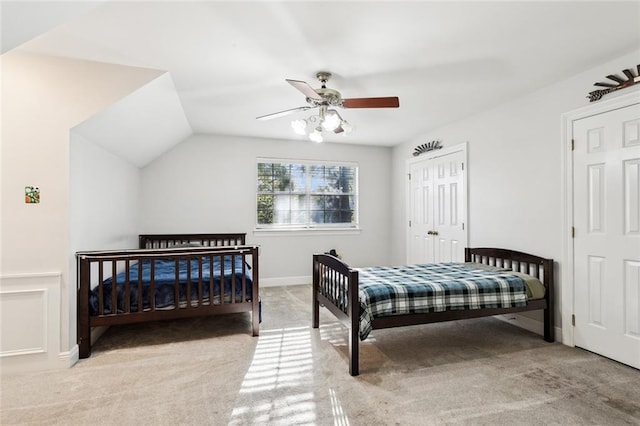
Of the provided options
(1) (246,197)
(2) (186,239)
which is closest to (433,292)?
(1) (246,197)

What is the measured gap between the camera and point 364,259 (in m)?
5.89

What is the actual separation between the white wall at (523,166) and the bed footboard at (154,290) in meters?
2.77

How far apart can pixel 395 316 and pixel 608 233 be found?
1.92m

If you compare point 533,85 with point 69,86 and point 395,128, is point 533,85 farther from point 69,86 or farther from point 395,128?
point 69,86

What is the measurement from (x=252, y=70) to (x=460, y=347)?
3084mm

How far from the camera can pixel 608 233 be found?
2705 millimetres

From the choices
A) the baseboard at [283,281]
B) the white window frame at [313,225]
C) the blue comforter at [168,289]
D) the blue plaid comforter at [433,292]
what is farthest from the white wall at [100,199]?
the blue plaid comforter at [433,292]

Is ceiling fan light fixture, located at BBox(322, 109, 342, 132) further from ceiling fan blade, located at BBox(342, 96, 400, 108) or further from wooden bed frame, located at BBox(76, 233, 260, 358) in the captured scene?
wooden bed frame, located at BBox(76, 233, 260, 358)

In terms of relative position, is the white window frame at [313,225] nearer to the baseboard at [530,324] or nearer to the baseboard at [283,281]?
the baseboard at [283,281]

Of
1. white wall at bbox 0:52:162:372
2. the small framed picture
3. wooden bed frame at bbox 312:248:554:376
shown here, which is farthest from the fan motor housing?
the small framed picture

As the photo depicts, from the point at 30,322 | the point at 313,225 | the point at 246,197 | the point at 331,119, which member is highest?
the point at 331,119

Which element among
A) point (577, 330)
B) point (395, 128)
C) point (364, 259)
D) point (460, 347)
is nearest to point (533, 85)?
point (395, 128)

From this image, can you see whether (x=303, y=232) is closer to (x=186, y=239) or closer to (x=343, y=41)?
(x=186, y=239)

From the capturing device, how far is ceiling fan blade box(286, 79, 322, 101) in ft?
7.53
